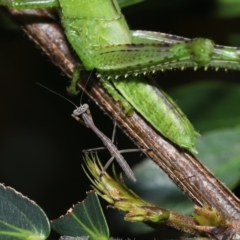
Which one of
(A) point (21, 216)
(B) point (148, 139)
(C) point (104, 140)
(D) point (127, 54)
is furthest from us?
(C) point (104, 140)

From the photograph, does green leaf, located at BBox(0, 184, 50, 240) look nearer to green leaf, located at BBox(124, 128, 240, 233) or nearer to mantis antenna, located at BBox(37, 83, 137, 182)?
mantis antenna, located at BBox(37, 83, 137, 182)

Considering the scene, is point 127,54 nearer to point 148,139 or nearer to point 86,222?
point 148,139

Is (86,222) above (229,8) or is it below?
below

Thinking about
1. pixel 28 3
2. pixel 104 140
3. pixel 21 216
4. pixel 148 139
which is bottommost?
pixel 21 216

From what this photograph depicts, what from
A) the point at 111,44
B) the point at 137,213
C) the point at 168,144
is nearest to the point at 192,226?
the point at 137,213

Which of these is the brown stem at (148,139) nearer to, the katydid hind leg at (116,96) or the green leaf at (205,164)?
the katydid hind leg at (116,96)

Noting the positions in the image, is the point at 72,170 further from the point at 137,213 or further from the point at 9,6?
the point at 137,213

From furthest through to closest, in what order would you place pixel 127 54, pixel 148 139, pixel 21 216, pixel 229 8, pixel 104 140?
pixel 229 8 → pixel 104 140 → pixel 127 54 → pixel 148 139 → pixel 21 216

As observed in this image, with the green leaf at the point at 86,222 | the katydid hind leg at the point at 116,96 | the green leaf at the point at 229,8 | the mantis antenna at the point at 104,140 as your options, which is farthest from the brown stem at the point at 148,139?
the green leaf at the point at 229,8

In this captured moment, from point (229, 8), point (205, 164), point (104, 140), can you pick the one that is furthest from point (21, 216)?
point (229, 8)
